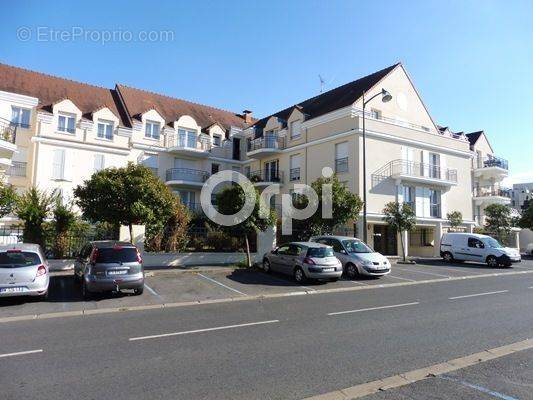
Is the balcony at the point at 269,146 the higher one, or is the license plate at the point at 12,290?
the balcony at the point at 269,146

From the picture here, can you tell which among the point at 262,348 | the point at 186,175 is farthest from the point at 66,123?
the point at 262,348

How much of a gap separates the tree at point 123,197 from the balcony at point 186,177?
15.6m

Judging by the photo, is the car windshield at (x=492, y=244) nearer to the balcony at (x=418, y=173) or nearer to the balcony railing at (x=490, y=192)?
the balcony at (x=418, y=173)

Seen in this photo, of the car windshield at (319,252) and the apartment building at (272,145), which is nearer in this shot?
the car windshield at (319,252)

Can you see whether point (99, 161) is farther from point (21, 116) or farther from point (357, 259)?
point (357, 259)

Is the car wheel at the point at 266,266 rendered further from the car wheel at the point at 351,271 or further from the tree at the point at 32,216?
the tree at the point at 32,216

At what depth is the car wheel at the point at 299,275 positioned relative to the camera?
50.8 ft

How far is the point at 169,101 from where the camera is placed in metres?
38.2

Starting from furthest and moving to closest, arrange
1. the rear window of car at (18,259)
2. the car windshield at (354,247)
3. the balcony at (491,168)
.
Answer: the balcony at (491,168)
the car windshield at (354,247)
the rear window of car at (18,259)

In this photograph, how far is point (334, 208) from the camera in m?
20.7

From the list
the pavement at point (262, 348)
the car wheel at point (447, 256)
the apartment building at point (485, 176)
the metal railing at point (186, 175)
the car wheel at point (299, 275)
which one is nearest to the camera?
the pavement at point (262, 348)

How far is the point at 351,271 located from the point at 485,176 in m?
33.5

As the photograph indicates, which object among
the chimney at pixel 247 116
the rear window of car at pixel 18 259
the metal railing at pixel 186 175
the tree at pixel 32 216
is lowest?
the rear window of car at pixel 18 259

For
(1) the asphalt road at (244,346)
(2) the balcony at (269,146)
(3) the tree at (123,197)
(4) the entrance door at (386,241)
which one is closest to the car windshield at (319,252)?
(1) the asphalt road at (244,346)
